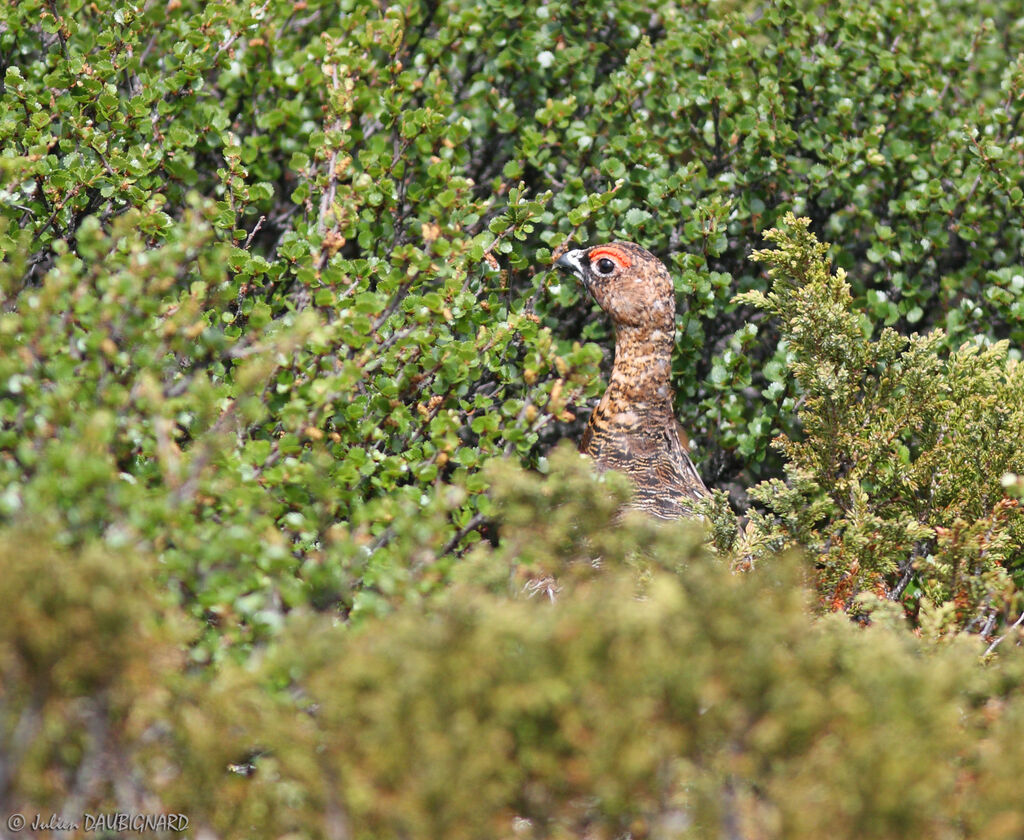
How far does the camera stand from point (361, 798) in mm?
2580

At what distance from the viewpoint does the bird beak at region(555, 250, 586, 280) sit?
5.37 meters

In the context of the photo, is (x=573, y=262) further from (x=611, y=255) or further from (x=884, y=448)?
(x=884, y=448)

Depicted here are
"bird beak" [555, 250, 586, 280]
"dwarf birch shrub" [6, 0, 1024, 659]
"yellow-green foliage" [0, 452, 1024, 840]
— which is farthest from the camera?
"bird beak" [555, 250, 586, 280]

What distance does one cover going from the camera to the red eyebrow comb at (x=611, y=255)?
536 cm

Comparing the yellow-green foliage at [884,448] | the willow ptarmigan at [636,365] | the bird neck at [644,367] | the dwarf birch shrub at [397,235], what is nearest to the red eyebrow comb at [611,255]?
the willow ptarmigan at [636,365]

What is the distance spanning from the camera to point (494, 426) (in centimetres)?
418

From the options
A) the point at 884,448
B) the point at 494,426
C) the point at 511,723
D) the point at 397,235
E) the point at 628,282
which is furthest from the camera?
the point at 397,235

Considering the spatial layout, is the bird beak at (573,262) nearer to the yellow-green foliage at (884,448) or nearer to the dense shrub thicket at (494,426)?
the dense shrub thicket at (494,426)

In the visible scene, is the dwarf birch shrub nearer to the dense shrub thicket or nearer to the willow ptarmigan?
the dense shrub thicket

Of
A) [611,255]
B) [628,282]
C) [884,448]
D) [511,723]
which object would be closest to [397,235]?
[611,255]

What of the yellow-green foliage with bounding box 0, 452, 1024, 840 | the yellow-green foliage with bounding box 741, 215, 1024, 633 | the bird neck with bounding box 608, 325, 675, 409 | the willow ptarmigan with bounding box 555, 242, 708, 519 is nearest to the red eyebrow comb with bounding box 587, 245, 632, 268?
the willow ptarmigan with bounding box 555, 242, 708, 519

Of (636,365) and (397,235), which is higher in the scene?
(397,235)

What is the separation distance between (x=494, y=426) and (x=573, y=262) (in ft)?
4.81

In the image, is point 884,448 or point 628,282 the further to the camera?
point 628,282
